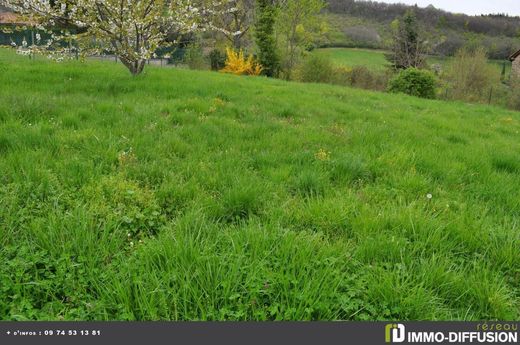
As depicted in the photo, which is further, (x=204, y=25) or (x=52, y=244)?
(x=204, y=25)

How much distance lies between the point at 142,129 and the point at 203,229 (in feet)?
10.8

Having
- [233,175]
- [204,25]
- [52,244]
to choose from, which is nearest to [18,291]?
[52,244]

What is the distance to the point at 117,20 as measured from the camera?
31.4 feet

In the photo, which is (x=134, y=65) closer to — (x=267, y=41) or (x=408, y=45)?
(x=267, y=41)

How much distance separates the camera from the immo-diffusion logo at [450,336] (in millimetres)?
2184

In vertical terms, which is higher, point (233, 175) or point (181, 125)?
point (181, 125)

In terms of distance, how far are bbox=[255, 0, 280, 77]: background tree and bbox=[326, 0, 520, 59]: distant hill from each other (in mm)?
37478

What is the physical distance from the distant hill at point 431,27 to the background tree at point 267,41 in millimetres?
Answer: 37478

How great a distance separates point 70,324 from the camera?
6.88 ft

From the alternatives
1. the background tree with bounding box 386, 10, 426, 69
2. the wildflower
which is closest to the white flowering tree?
the wildflower

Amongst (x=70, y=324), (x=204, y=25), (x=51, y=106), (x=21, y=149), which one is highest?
(x=204, y=25)

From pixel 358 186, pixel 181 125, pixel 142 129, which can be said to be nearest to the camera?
pixel 358 186

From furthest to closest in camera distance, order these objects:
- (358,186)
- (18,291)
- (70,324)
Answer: (358,186)
(18,291)
(70,324)

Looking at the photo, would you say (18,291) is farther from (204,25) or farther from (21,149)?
(204,25)
